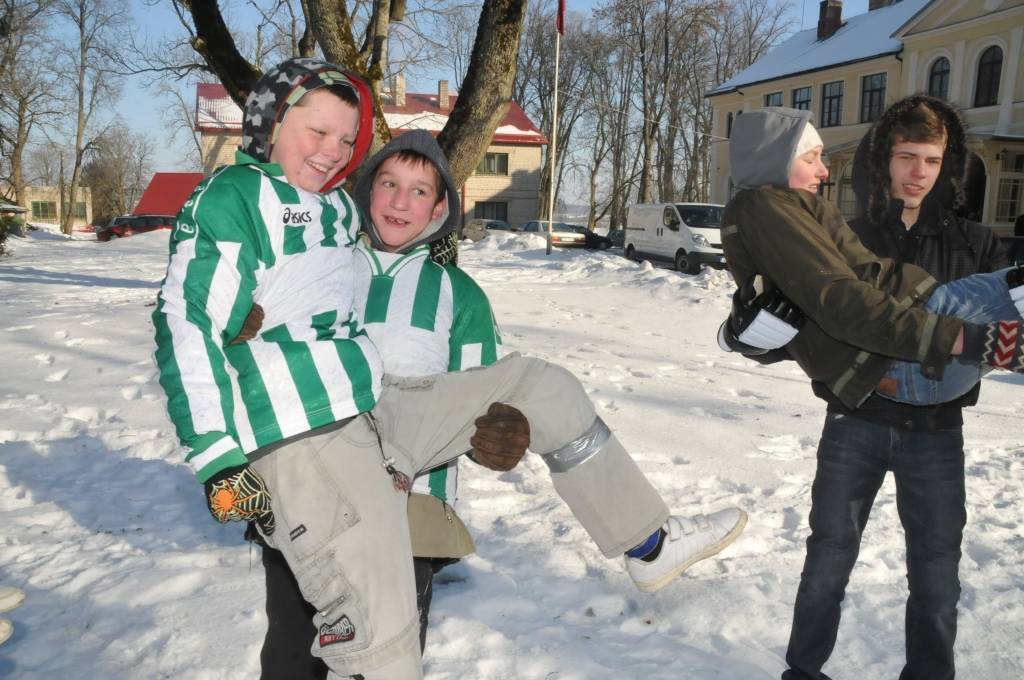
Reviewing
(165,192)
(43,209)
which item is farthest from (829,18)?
(43,209)

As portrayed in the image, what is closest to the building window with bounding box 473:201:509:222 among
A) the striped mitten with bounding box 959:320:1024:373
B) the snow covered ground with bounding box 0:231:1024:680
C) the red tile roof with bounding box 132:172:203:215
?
the red tile roof with bounding box 132:172:203:215

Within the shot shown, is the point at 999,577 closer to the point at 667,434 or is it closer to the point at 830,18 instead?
the point at 667,434

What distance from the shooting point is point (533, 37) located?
158ft

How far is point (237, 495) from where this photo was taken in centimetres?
166

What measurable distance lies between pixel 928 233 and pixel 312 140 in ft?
6.47

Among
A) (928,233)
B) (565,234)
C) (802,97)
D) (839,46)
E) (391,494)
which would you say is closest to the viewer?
(391,494)

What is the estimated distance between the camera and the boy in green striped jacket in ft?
5.63

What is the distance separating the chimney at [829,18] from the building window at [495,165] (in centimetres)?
1773

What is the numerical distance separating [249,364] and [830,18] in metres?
40.5

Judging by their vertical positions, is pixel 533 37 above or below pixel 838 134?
above

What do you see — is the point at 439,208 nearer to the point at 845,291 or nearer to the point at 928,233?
the point at 845,291

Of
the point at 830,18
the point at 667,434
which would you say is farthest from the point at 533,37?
the point at 667,434

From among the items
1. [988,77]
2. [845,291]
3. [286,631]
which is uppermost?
[988,77]

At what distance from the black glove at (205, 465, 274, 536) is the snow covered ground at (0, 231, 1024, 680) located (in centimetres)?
137
